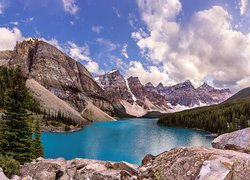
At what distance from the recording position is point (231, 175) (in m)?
10.5

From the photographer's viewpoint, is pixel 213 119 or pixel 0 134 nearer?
pixel 0 134

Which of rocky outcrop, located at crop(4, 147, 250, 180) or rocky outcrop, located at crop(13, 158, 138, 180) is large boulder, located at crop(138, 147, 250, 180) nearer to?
rocky outcrop, located at crop(4, 147, 250, 180)

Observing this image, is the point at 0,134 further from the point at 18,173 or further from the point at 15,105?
the point at 18,173

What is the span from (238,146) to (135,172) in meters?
7.03

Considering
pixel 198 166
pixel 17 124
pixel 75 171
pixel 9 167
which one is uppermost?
pixel 17 124

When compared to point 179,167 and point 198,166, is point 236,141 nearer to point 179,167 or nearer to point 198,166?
point 198,166

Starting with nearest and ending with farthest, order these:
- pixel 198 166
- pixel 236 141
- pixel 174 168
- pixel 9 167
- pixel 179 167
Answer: pixel 198 166 < pixel 179 167 < pixel 174 168 < pixel 9 167 < pixel 236 141

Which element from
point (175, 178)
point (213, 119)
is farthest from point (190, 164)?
point (213, 119)

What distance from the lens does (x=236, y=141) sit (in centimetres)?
1680

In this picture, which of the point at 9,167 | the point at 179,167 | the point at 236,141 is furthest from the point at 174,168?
the point at 9,167

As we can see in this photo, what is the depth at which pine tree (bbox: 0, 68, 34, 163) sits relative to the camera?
24.9 metres

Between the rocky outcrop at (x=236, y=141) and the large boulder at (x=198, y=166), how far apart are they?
Answer: 161 inches

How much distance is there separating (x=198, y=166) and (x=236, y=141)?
6623mm

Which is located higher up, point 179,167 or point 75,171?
point 179,167
